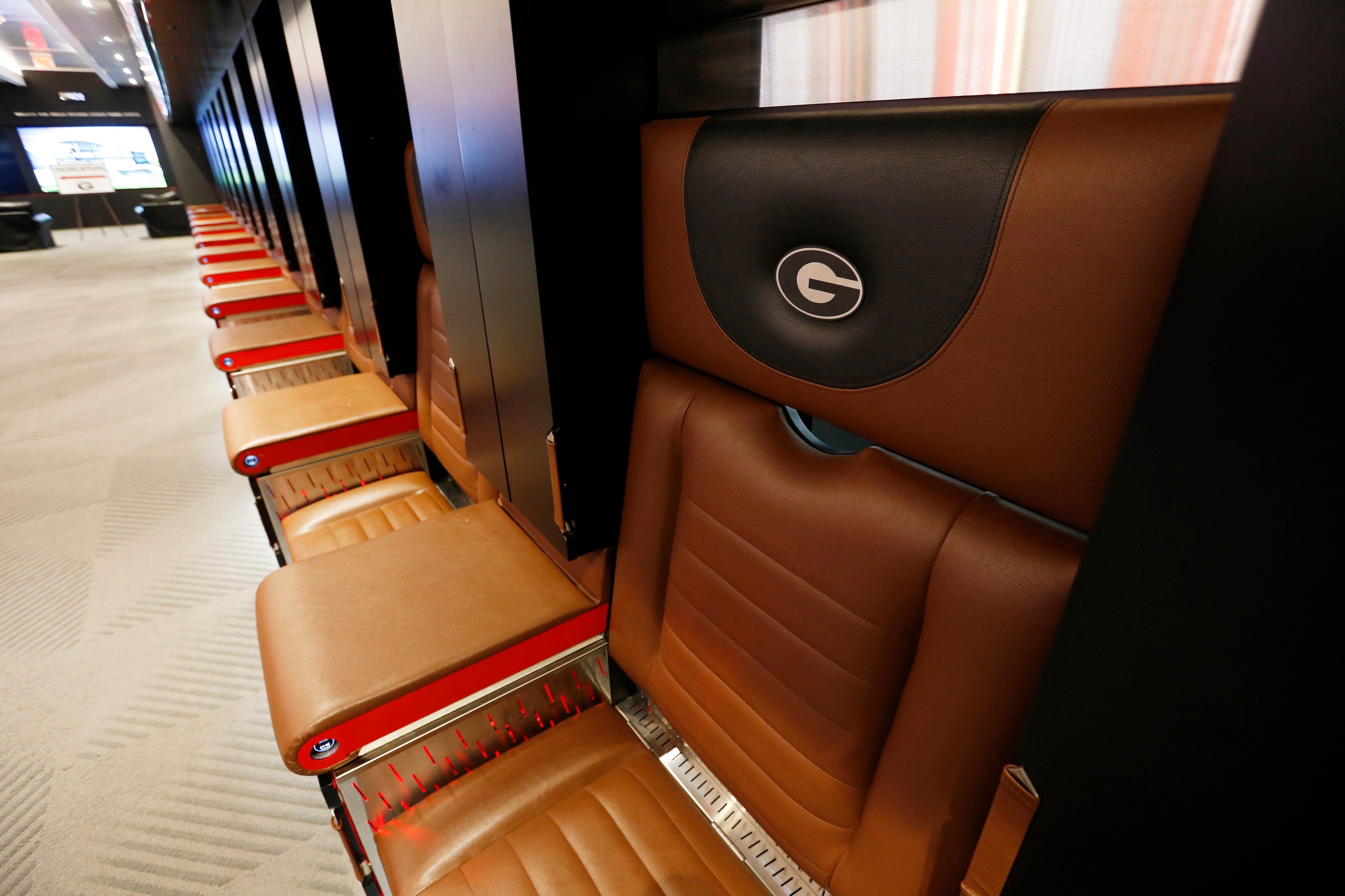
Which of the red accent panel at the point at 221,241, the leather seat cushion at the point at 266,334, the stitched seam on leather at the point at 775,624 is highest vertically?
the stitched seam on leather at the point at 775,624

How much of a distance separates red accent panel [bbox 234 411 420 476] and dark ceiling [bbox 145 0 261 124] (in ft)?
5.30

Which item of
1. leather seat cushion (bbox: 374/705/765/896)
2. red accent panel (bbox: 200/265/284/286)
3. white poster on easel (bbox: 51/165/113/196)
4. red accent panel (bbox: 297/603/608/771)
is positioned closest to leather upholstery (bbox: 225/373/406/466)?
red accent panel (bbox: 297/603/608/771)

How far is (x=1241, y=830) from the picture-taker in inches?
16.3

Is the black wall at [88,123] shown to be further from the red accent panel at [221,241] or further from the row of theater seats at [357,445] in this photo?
the row of theater seats at [357,445]

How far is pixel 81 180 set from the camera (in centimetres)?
1383

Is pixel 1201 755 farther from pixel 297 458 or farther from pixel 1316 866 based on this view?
pixel 297 458

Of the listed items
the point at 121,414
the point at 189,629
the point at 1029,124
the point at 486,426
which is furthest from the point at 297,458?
the point at 121,414

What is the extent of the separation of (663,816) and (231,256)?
616 cm

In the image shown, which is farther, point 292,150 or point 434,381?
point 292,150

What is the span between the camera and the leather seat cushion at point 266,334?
277cm

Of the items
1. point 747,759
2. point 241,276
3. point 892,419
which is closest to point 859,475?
point 892,419

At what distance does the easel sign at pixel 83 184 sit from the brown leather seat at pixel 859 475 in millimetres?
17716

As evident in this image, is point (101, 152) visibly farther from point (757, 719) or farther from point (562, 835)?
point (757, 719)

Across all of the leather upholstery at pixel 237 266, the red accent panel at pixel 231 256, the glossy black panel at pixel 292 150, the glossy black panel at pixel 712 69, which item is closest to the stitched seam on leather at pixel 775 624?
the glossy black panel at pixel 712 69
